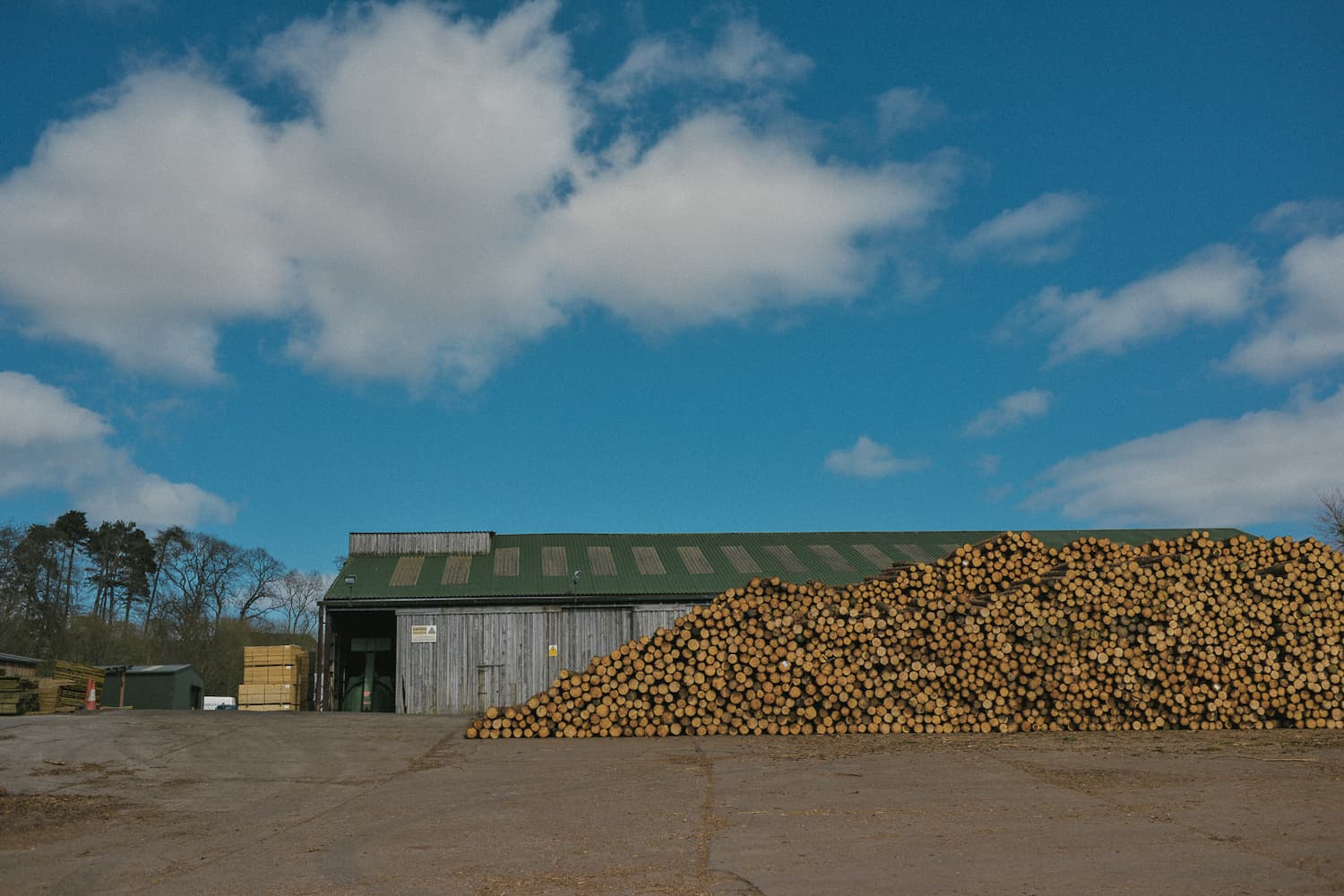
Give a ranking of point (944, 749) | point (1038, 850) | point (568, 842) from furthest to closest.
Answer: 1. point (944, 749)
2. point (568, 842)
3. point (1038, 850)

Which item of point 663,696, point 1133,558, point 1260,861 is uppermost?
point 1133,558

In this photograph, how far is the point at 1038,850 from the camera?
8.09 meters

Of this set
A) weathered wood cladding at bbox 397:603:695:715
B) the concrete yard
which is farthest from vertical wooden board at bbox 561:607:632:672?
the concrete yard

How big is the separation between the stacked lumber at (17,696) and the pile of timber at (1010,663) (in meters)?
13.2

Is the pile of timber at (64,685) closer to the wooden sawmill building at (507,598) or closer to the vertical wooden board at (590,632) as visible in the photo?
the wooden sawmill building at (507,598)

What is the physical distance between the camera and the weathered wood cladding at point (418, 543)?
1256 inches

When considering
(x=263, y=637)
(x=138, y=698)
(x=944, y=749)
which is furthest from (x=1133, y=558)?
(x=263, y=637)

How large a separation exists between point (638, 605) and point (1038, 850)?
804 inches

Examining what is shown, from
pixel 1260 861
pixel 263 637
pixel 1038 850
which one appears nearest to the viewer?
pixel 1260 861

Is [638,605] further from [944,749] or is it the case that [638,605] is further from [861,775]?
[861,775]

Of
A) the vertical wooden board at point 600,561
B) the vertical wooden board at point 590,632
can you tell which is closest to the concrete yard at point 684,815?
the vertical wooden board at point 590,632

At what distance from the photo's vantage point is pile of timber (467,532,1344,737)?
17.6 meters

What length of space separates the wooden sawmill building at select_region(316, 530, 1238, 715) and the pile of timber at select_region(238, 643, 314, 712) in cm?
154

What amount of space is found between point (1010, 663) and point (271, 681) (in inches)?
860
